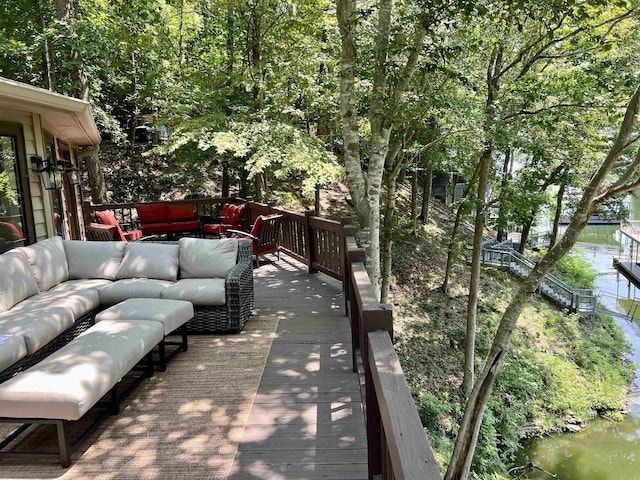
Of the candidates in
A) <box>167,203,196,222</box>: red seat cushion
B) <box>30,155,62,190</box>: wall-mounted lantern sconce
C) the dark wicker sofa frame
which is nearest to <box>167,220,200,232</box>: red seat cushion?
<box>167,203,196,222</box>: red seat cushion

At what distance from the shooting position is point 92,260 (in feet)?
16.3

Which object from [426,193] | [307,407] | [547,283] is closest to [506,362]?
[547,283]

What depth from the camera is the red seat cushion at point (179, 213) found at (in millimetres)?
9562

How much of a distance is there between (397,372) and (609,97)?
7134mm

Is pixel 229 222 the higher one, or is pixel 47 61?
pixel 47 61

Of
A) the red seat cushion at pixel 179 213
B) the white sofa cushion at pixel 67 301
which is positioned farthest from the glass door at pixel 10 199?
the red seat cushion at pixel 179 213

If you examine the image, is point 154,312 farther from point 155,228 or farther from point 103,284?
point 155,228

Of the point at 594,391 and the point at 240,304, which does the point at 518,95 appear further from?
the point at 594,391

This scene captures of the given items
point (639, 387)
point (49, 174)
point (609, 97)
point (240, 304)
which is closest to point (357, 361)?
point (240, 304)

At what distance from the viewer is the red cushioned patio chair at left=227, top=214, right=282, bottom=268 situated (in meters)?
7.04

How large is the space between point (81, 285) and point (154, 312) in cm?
139

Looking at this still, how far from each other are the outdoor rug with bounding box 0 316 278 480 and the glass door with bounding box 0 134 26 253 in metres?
2.73

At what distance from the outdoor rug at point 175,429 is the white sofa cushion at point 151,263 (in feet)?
3.84

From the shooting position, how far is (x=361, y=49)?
23.8ft
